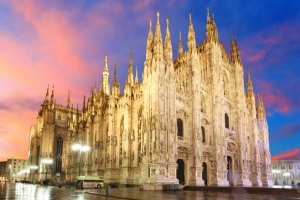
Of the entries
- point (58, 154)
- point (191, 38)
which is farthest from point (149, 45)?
point (58, 154)

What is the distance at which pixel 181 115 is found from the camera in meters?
42.4

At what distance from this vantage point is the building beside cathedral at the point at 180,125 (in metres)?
37.2

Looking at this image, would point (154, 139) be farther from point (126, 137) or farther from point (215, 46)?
point (215, 46)

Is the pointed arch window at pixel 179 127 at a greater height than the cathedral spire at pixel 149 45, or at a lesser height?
lesser

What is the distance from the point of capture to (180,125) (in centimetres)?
4234

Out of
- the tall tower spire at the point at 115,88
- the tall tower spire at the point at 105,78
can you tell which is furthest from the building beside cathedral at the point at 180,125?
the tall tower spire at the point at 105,78

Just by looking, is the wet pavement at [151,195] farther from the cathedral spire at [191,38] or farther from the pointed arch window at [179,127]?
the cathedral spire at [191,38]

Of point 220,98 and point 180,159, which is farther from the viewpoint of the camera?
point 220,98

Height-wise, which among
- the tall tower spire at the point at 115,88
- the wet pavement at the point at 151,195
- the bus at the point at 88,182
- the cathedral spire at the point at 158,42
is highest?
the cathedral spire at the point at 158,42

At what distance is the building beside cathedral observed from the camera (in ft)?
122

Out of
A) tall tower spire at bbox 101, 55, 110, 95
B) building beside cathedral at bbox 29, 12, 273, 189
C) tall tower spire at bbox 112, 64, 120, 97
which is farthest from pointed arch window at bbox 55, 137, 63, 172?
tall tower spire at bbox 112, 64, 120, 97

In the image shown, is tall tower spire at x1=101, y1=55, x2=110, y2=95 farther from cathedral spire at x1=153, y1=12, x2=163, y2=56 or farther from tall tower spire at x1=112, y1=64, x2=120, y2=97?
cathedral spire at x1=153, y1=12, x2=163, y2=56

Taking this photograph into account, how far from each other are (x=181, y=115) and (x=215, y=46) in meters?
16.6

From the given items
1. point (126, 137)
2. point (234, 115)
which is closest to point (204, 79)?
point (234, 115)
